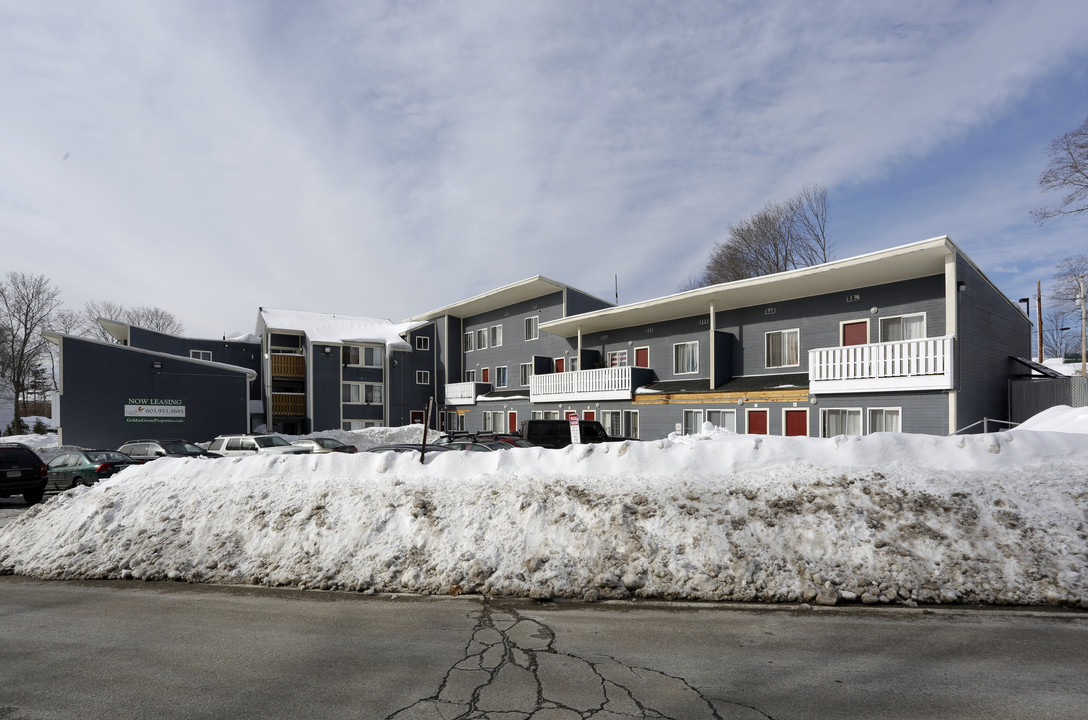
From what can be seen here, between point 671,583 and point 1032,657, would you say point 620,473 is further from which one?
point 1032,657

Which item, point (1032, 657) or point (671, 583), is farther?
point (671, 583)

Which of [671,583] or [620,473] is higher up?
[620,473]

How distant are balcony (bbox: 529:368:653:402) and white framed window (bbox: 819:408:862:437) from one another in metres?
9.27

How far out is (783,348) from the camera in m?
23.5

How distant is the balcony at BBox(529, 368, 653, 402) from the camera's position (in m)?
27.7

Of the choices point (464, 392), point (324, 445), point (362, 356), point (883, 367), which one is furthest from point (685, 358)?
point (362, 356)

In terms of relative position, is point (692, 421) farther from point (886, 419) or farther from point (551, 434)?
point (886, 419)

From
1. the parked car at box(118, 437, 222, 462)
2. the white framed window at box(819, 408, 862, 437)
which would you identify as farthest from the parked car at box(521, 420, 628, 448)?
the parked car at box(118, 437, 222, 462)

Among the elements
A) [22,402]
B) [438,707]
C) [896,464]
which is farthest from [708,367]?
[22,402]

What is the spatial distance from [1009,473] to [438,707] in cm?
970

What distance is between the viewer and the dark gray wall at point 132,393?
29.1 meters

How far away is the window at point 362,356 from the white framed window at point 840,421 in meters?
33.3

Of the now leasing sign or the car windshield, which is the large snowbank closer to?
the car windshield

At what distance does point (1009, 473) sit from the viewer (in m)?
9.00
